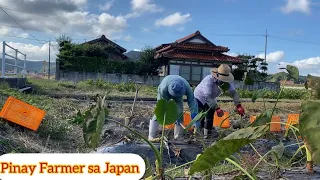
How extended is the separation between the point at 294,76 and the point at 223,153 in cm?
121

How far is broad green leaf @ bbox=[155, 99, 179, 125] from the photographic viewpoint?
1372 millimetres

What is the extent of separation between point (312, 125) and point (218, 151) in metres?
0.25

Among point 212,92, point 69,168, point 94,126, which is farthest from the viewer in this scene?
point 212,92

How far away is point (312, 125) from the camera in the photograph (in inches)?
35.6

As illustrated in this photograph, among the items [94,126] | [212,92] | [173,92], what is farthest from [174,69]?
[94,126]

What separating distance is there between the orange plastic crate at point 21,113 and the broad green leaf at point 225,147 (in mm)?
3691

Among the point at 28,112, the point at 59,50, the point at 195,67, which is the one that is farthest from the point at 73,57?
the point at 28,112

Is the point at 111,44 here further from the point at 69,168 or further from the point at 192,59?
the point at 69,168

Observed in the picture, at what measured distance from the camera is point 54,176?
1.07 metres

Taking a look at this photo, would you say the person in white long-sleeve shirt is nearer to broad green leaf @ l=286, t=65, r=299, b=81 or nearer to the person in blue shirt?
the person in blue shirt

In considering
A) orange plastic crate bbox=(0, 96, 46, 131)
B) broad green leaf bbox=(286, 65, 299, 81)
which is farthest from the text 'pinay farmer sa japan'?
orange plastic crate bbox=(0, 96, 46, 131)

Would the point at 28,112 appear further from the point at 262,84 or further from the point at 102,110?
the point at 262,84

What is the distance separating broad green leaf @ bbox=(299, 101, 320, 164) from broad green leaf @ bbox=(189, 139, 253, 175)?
14 cm

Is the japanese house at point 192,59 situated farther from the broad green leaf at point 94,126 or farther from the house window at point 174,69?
the broad green leaf at point 94,126
